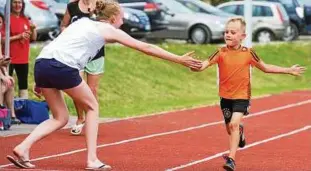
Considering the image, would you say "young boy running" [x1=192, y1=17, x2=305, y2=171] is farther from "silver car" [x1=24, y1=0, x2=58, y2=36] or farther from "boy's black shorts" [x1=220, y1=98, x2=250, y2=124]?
"silver car" [x1=24, y1=0, x2=58, y2=36]

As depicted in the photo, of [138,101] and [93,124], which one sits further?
[138,101]

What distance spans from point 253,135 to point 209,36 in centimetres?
2018

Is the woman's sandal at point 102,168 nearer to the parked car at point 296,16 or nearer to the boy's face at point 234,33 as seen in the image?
the boy's face at point 234,33

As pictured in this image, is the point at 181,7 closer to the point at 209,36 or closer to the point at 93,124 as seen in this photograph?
the point at 209,36

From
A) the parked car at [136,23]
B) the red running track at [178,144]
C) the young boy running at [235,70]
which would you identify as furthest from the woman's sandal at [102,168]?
the parked car at [136,23]

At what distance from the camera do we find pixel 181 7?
36.3 metres

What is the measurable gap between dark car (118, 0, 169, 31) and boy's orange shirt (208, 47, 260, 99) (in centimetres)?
2219

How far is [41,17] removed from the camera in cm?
2931

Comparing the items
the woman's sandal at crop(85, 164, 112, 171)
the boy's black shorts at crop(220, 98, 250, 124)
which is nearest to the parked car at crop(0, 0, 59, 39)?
the boy's black shorts at crop(220, 98, 250, 124)

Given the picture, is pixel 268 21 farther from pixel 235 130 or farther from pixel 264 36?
pixel 235 130

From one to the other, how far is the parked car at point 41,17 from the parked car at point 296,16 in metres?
13.9

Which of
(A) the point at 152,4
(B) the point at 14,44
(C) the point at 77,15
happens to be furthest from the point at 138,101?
(A) the point at 152,4

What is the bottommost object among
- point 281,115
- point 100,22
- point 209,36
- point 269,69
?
point 209,36

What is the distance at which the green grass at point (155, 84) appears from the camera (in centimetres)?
2192
